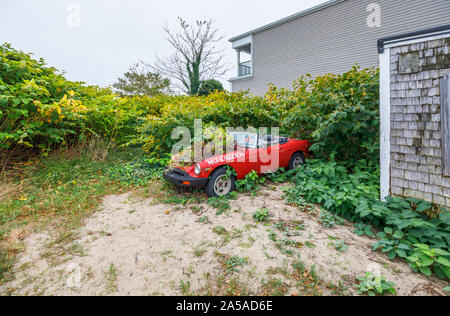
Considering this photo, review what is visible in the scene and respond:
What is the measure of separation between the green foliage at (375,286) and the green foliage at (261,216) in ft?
4.55

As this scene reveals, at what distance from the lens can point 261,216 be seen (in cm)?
316

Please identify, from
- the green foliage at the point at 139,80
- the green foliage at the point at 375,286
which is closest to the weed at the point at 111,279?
the green foliage at the point at 375,286

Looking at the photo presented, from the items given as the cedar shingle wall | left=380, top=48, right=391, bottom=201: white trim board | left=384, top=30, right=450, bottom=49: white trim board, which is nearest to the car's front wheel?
left=380, top=48, right=391, bottom=201: white trim board

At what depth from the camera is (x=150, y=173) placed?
507 cm

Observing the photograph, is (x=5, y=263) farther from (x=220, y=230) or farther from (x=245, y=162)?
(x=245, y=162)

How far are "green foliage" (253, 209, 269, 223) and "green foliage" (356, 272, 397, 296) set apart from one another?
1.39m

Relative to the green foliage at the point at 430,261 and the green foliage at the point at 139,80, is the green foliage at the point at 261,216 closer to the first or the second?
the green foliage at the point at 430,261

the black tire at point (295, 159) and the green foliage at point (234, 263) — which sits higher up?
the black tire at point (295, 159)

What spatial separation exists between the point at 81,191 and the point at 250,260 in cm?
363

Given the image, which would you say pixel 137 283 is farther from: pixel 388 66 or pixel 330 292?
pixel 388 66

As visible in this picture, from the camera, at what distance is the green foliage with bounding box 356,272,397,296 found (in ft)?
6.10

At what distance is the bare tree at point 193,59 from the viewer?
62.2 feet

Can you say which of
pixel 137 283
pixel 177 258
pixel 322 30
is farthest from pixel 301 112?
pixel 322 30

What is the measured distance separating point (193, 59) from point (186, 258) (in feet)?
67.2
